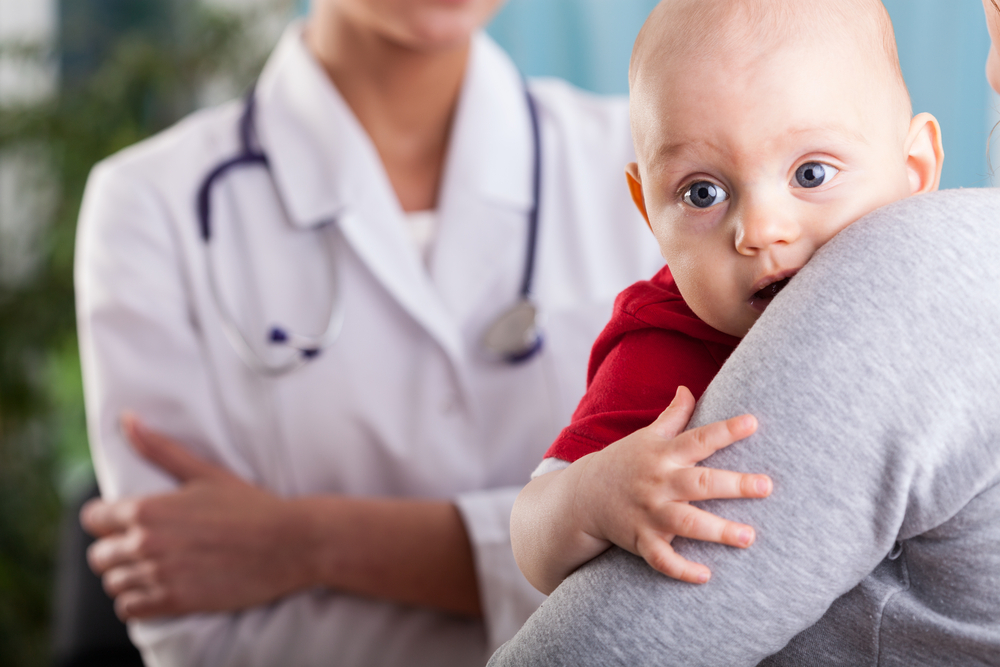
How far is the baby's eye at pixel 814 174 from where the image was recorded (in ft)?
1.60

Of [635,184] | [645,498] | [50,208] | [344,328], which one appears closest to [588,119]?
[344,328]

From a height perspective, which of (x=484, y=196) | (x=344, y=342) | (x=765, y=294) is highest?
(x=765, y=294)

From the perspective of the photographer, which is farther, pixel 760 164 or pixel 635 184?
pixel 635 184

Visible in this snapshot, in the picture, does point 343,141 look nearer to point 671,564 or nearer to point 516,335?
point 516,335

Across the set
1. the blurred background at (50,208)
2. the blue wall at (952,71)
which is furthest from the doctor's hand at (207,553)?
the blurred background at (50,208)

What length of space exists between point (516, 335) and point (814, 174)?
26.8 inches

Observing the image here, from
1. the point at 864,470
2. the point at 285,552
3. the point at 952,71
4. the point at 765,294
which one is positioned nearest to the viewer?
the point at 864,470

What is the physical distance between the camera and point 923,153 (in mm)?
546

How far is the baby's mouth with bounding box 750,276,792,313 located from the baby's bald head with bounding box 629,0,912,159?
11cm

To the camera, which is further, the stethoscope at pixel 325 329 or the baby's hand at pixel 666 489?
the stethoscope at pixel 325 329

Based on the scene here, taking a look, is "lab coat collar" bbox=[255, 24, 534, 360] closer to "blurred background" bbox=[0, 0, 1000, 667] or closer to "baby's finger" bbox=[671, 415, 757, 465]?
"baby's finger" bbox=[671, 415, 757, 465]

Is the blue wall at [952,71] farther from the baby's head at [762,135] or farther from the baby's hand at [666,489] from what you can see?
the baby's hand at [666,489]

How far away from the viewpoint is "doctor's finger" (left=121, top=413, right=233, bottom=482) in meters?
1.11

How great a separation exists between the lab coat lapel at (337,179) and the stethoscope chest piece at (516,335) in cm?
5
